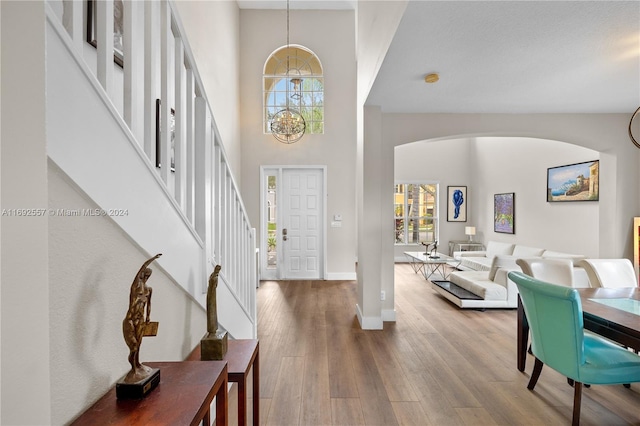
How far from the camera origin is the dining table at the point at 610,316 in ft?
6.24

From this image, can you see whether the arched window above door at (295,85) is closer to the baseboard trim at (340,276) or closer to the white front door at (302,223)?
the white front door at (302,223)

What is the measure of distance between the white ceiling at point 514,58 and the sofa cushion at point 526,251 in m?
2.59

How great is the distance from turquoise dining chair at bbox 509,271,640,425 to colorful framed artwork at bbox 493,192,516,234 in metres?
5.38

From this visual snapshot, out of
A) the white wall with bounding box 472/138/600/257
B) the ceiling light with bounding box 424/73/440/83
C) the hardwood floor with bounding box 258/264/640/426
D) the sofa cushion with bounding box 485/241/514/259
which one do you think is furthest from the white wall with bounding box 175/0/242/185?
the sofa cushion with bounding box 485/241/514/259

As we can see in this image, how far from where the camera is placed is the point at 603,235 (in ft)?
13.4

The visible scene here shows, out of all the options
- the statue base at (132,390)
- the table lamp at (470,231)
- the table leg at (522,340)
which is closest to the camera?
the statue base at (132,390)

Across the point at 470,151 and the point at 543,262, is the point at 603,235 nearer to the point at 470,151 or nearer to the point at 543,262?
the point at 543,262

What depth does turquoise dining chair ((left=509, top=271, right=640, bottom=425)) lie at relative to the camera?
1.95m

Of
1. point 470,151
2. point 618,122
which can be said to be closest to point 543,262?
point 618,122

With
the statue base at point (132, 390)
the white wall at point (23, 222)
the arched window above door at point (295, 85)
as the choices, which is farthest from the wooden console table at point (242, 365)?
the arched window above door at point (295, 85)

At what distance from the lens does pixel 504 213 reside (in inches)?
291

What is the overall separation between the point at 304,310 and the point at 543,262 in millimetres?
2915

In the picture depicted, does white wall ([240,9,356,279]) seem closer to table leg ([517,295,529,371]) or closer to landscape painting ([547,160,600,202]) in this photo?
landscape painting ([547,160,600,202])

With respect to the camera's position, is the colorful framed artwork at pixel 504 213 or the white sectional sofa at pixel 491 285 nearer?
the white sectional sofa at pixel 491 285
